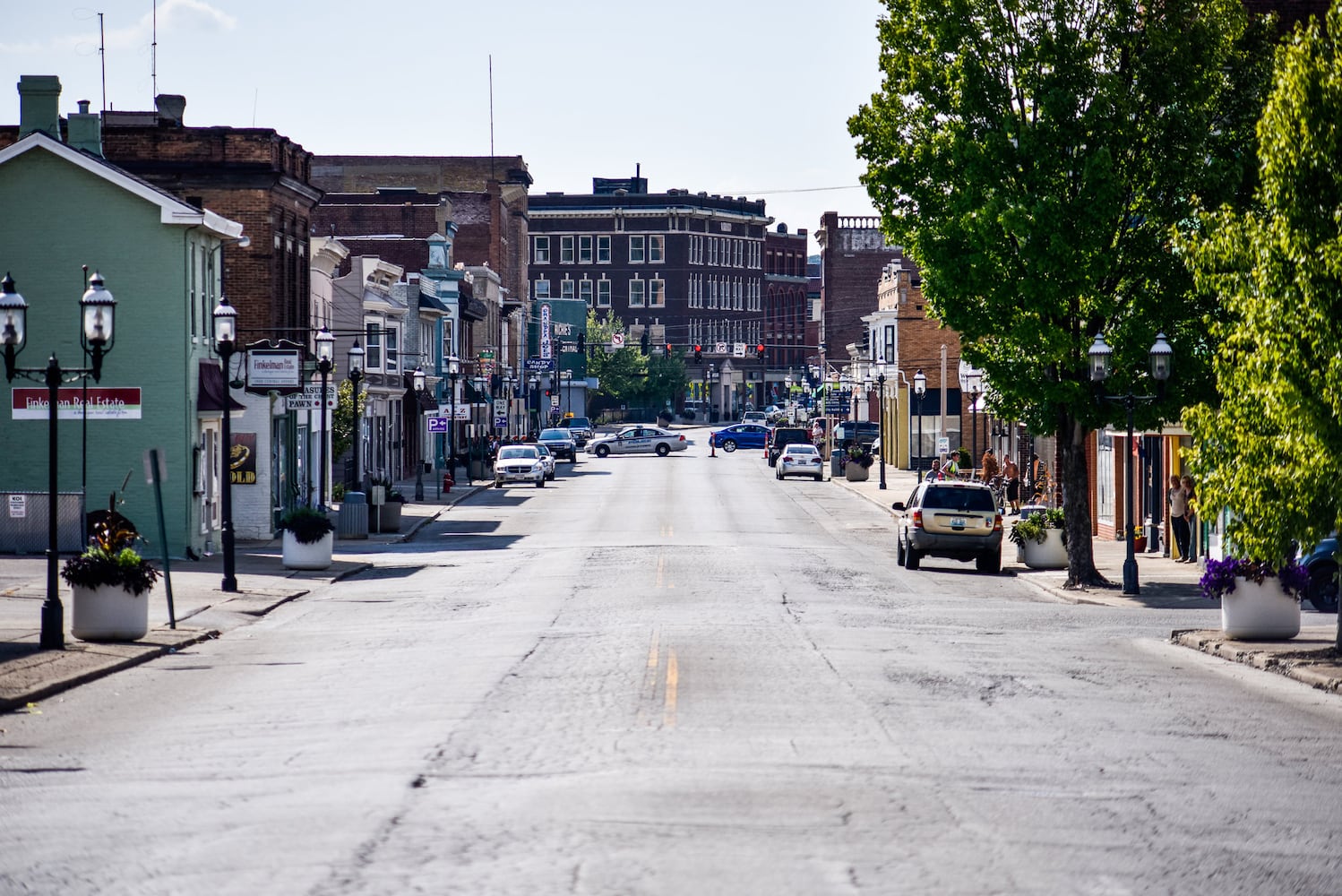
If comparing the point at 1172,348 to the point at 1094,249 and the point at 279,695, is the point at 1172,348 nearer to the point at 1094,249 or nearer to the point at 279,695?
the point at 1094,249

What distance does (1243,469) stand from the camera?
18797 millimetres

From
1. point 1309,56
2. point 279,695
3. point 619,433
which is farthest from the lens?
point 619,433

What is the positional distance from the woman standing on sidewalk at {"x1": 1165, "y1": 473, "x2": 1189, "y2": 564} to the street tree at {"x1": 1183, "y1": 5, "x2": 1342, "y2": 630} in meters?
15.5

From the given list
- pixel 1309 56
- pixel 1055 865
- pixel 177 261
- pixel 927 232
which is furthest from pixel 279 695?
pixel 177 261

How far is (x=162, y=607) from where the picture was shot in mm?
25562

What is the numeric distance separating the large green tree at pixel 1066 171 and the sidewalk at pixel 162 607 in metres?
12.7

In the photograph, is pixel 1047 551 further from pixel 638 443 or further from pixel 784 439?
pixel 638 443

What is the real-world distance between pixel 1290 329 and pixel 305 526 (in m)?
20.3

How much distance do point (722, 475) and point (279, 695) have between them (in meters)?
58.1

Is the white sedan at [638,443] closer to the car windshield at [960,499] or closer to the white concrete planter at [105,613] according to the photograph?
the car windshield at [960,499]

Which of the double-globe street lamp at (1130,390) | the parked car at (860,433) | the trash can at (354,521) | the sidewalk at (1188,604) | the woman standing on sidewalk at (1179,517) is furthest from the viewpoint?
the parked car at (860,433)

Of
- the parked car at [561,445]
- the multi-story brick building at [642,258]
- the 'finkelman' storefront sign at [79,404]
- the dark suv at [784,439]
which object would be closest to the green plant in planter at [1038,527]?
the 'finkelman' storefront sign at [79,404]

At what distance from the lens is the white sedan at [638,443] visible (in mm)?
97312

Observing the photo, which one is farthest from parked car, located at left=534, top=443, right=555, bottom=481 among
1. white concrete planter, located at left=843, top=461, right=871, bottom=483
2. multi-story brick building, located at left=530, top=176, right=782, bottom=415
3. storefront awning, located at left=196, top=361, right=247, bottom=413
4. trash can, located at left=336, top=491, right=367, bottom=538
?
multi-story brick building, located at left=530, top=176, right=782, bottom=415
